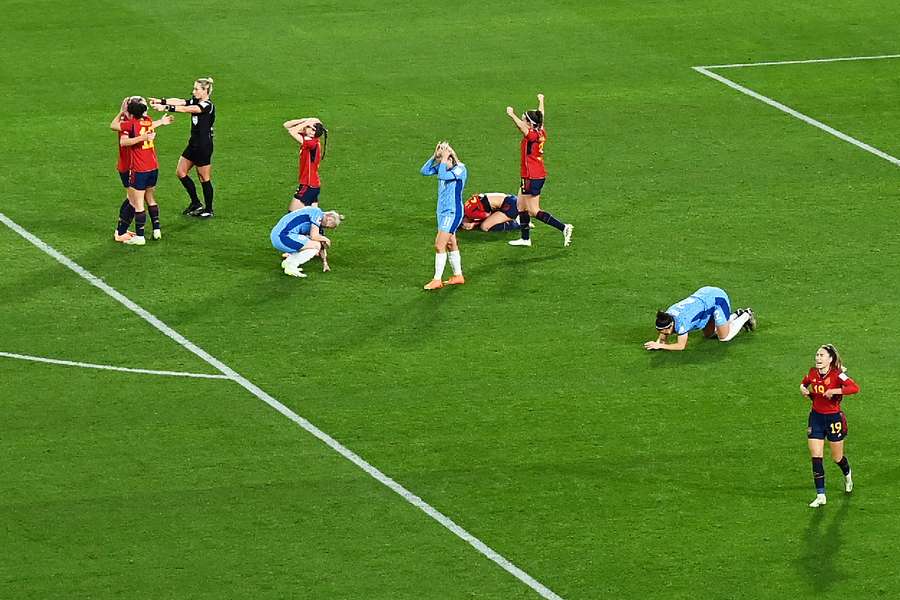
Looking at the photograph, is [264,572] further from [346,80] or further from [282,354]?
[346,80]

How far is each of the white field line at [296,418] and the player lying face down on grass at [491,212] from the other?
613cm

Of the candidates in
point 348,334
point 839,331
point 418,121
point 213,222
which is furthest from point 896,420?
point 418,121

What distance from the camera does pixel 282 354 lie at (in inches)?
1011

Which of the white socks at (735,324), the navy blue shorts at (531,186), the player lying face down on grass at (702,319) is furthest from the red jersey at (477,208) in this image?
the white socks at (735,324)

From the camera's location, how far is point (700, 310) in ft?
84.0

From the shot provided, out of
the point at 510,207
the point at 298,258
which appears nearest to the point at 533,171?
the point at 510,207

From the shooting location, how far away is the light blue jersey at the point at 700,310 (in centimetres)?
2548

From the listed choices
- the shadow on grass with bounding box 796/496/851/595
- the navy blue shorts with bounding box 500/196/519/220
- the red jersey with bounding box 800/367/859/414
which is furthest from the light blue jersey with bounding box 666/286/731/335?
the navy blue shorts with bounding box 500/196/519/220

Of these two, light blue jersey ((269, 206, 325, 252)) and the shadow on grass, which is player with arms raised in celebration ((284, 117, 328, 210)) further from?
the shadow on grass

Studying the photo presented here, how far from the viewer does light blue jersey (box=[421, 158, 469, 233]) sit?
27828mm

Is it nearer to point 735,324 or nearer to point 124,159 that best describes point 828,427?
point 735,324

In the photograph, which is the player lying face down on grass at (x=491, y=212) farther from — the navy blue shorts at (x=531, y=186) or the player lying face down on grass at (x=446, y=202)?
the player lying face down on grass at (x=446, y=202)

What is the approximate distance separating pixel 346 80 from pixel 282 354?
1390 centimetres

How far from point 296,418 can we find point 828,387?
22.1ft
